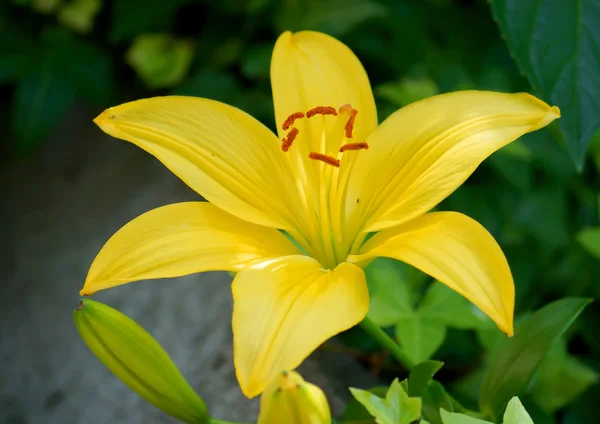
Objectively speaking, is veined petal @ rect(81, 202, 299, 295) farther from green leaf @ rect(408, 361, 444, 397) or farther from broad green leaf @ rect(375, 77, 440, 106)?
broad green leaf @ rect(375, 77, 440, 106)

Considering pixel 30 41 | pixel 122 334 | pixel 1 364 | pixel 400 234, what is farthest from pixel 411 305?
pixel 30 41

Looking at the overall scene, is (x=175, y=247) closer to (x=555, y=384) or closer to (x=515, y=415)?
(x=515, y=415)


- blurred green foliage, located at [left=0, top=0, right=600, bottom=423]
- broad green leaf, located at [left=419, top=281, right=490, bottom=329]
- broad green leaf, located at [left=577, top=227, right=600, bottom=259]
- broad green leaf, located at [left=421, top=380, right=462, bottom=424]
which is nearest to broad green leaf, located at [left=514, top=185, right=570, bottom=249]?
blurred green foliage, located at [left=0, top=0, right=600, bottom=423]

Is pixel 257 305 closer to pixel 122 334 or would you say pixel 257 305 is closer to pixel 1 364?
pixel 122 334

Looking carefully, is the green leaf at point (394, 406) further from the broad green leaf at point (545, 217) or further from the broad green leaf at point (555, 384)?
the broad green leaf at point (545, 217)

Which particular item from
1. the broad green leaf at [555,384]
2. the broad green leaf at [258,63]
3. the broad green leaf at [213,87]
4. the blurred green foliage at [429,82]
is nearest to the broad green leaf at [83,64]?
the blurred green foliage at [429,82]

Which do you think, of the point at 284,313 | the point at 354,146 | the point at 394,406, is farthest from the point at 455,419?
the point at 354,146
